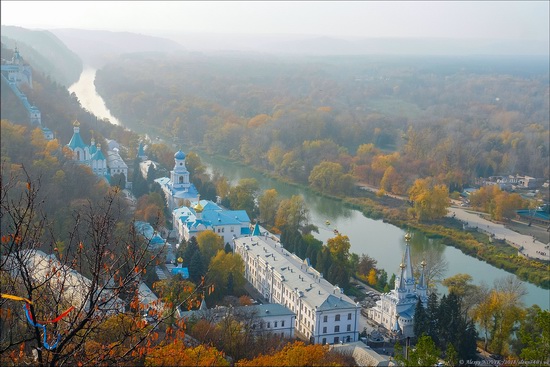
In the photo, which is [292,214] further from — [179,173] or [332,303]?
[332,303]

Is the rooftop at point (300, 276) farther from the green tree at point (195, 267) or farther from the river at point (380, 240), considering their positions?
the river at point (380, 240)

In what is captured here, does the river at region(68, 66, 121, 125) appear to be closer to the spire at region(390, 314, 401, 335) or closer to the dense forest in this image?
the dense forest

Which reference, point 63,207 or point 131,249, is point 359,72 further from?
point 131,249

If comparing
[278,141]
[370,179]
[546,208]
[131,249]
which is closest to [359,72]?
[278,141]

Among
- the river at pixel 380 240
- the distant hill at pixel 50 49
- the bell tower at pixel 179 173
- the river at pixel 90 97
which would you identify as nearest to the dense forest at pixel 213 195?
the bell tower at pixel 179 173

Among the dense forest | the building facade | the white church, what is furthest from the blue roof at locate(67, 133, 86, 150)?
the white church
